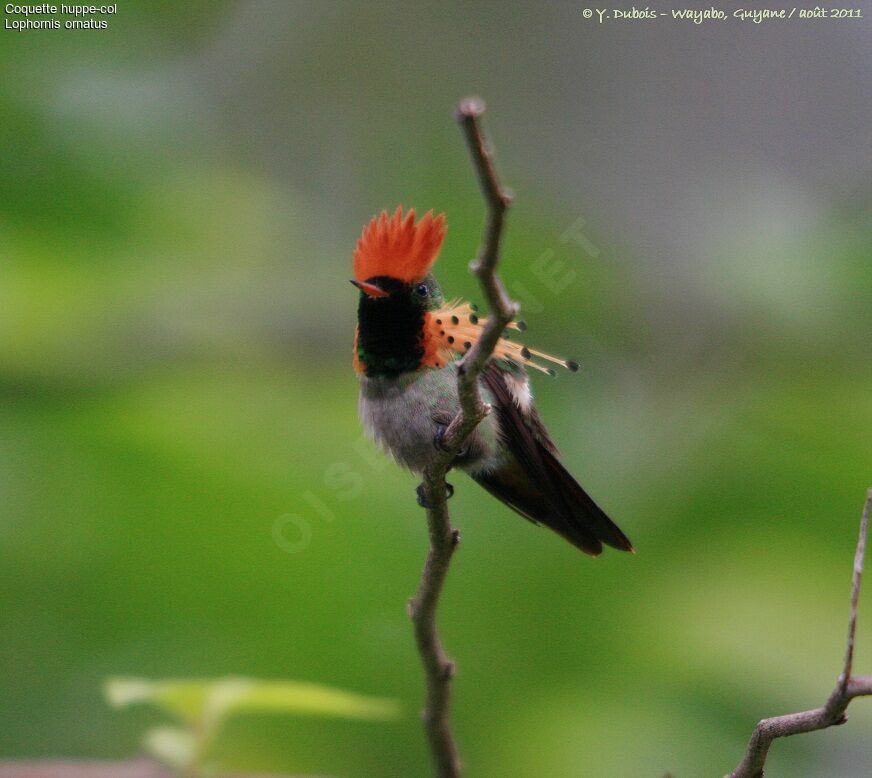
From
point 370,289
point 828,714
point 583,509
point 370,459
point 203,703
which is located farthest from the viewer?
point 370,459

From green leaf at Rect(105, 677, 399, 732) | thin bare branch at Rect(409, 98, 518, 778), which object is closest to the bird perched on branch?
thin bare branch at Rect(409, 98, 518, 778)

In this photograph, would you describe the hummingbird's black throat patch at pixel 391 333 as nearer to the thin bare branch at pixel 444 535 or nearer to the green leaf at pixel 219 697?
the thin bare branch at pixel 444 535

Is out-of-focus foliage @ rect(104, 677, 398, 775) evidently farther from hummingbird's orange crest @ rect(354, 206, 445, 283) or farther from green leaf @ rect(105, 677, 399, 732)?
hummingbird's orange crest @ rect(354, 206, 445, 283)

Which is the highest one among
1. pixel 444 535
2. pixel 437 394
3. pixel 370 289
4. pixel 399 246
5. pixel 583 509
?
pixel 399 246

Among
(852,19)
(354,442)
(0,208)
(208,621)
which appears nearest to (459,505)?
(354,442)

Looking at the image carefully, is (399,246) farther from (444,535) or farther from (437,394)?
(444,535)

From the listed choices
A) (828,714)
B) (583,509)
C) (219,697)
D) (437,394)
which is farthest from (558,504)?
(828,714)

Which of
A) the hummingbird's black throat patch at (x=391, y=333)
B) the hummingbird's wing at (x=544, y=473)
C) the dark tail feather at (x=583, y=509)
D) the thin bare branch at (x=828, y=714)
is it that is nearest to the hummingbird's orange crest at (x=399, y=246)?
the hummingbird's black throat patch at (x=391, y=333)
